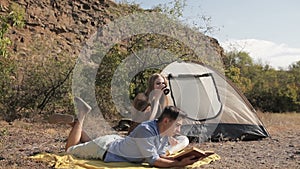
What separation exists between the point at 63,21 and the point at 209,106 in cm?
1451

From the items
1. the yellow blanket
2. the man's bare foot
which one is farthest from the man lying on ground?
the man's bare foot

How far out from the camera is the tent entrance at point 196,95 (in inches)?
278

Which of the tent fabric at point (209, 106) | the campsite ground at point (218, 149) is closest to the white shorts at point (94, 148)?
the campsite ground at point (218, 149)

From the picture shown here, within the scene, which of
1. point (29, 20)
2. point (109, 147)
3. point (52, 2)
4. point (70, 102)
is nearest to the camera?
point (109, 147)

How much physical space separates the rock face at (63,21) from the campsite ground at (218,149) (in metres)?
9.79

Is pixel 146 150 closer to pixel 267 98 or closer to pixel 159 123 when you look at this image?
pixel 159 123

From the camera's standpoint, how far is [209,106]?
7.13 metres

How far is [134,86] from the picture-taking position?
32.4 feet

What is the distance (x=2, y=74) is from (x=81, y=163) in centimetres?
527

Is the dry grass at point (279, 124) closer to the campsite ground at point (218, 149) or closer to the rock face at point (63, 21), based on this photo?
the campsite ground at point (218, 149)

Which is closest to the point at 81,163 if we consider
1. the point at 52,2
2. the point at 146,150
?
the point at 146,150

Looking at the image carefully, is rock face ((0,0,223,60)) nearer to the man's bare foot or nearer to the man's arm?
the man's bare foot

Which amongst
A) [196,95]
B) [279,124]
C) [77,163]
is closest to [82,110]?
[77,163]

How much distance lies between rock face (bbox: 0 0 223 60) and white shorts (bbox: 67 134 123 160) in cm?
1252
